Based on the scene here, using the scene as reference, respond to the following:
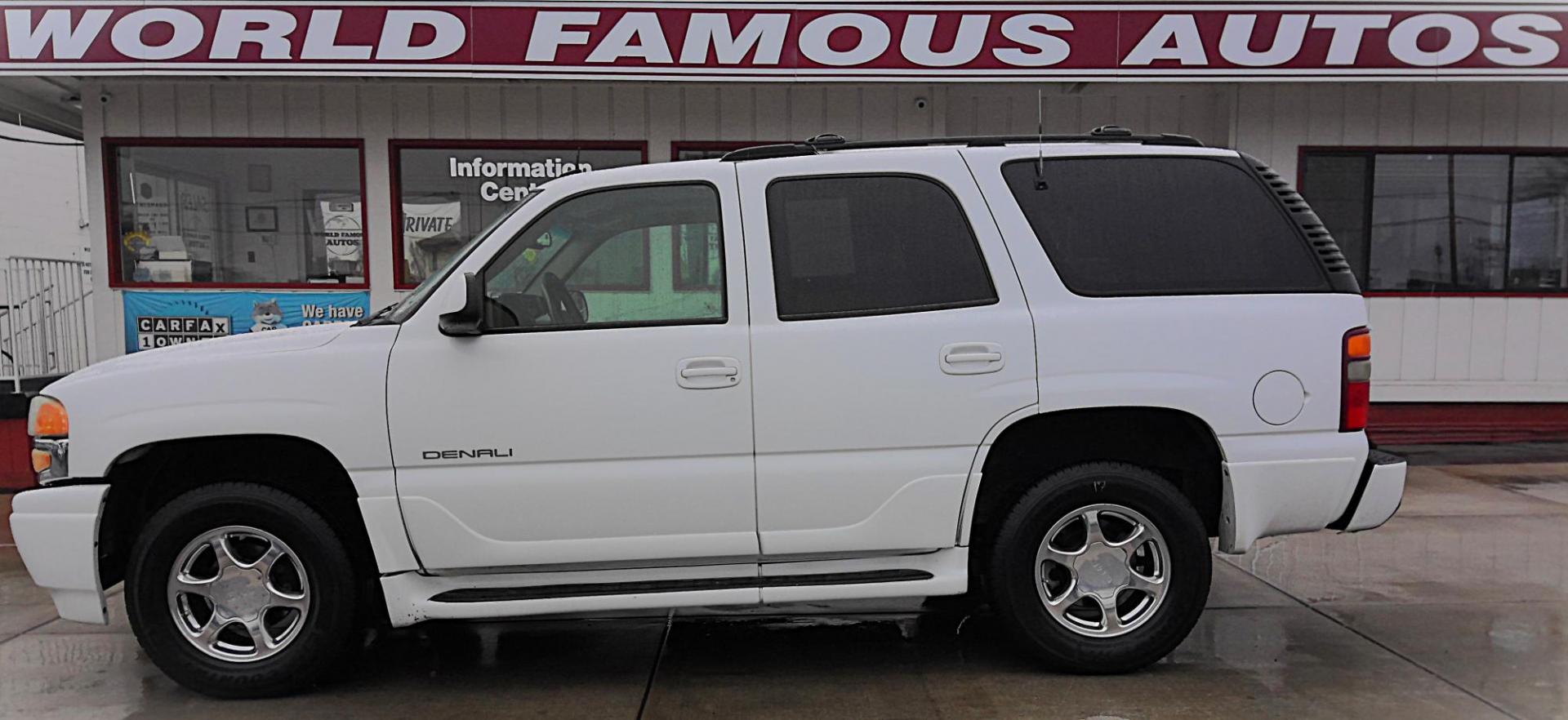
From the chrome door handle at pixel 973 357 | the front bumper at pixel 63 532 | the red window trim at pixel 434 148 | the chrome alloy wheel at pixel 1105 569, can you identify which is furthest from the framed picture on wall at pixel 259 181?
the chrome alloy wheel at pixel 1105 569

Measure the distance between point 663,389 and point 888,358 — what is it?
0.85m

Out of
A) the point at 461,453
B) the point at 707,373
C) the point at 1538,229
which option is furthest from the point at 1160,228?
the point at 1538,229

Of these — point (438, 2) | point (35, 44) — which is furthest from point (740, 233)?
point (35, 44)

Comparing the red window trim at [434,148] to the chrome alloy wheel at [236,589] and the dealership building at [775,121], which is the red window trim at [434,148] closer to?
the dealership building at [775,121]

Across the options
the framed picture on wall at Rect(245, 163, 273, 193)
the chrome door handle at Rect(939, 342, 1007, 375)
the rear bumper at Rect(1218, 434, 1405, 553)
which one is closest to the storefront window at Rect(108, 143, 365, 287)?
the framed picture on wall at Rect(245, 163, 273, 193)

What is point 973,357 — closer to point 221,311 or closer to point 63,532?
point 63,532

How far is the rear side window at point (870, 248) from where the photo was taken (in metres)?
4.20

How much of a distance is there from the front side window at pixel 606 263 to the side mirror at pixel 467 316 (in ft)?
0.24

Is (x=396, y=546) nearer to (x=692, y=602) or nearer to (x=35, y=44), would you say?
(x=692, y=602)

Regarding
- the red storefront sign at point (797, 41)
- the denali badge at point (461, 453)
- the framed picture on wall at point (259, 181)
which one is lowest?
the denali badge at point (461, 453)

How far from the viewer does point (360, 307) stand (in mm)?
9531

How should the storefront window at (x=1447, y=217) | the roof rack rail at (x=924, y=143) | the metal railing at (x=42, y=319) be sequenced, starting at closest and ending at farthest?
the roof rack rail at (x=924, y=143) < the storefront window at (x=1447, y=217) < the metal railing at (x=42, y=319)

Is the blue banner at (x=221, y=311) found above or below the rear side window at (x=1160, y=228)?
below

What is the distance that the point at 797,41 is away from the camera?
335 inches
